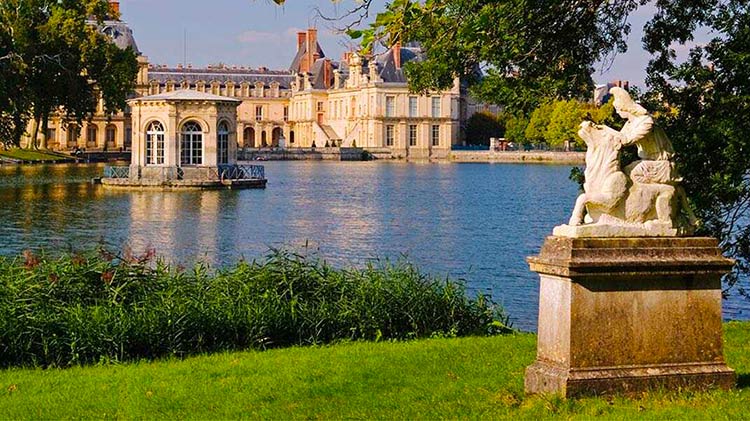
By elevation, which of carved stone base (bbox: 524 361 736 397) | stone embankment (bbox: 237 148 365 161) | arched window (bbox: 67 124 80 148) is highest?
arched window (bbox: 67 124 80 148)

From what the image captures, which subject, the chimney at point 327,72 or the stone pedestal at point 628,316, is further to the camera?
the chimney at point 327,72

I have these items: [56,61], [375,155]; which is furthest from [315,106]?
[56,61]

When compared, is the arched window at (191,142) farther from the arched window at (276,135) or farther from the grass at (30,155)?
the arched window at (276,135)

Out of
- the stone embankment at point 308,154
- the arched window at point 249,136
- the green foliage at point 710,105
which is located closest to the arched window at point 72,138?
the stone embankment at point 308,154

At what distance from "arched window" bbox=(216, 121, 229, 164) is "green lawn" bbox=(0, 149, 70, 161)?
68.8 ft

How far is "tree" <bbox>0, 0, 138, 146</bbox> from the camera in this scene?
4872cm

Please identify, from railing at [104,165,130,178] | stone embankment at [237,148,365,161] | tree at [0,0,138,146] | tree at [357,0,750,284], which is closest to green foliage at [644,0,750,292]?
tree at [357,0,750,284]

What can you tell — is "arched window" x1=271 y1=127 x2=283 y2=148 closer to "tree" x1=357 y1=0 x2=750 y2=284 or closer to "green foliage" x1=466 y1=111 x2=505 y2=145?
"green foliage" x1=466 y1=111 x2=505 y2=145

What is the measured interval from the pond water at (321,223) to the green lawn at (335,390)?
3.94 meters

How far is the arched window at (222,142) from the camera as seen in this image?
41.0 metres

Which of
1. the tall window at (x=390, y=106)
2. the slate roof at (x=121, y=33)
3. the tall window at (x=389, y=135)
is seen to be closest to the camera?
the slate roof at (x=121, y=33)

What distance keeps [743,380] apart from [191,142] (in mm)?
34645

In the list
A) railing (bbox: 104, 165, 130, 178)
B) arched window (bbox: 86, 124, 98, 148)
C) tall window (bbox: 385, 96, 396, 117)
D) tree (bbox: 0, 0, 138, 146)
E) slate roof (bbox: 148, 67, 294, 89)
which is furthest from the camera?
slate roof (bbox: 148, 67, 294, 89)

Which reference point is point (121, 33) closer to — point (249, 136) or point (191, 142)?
point (249, 136)
